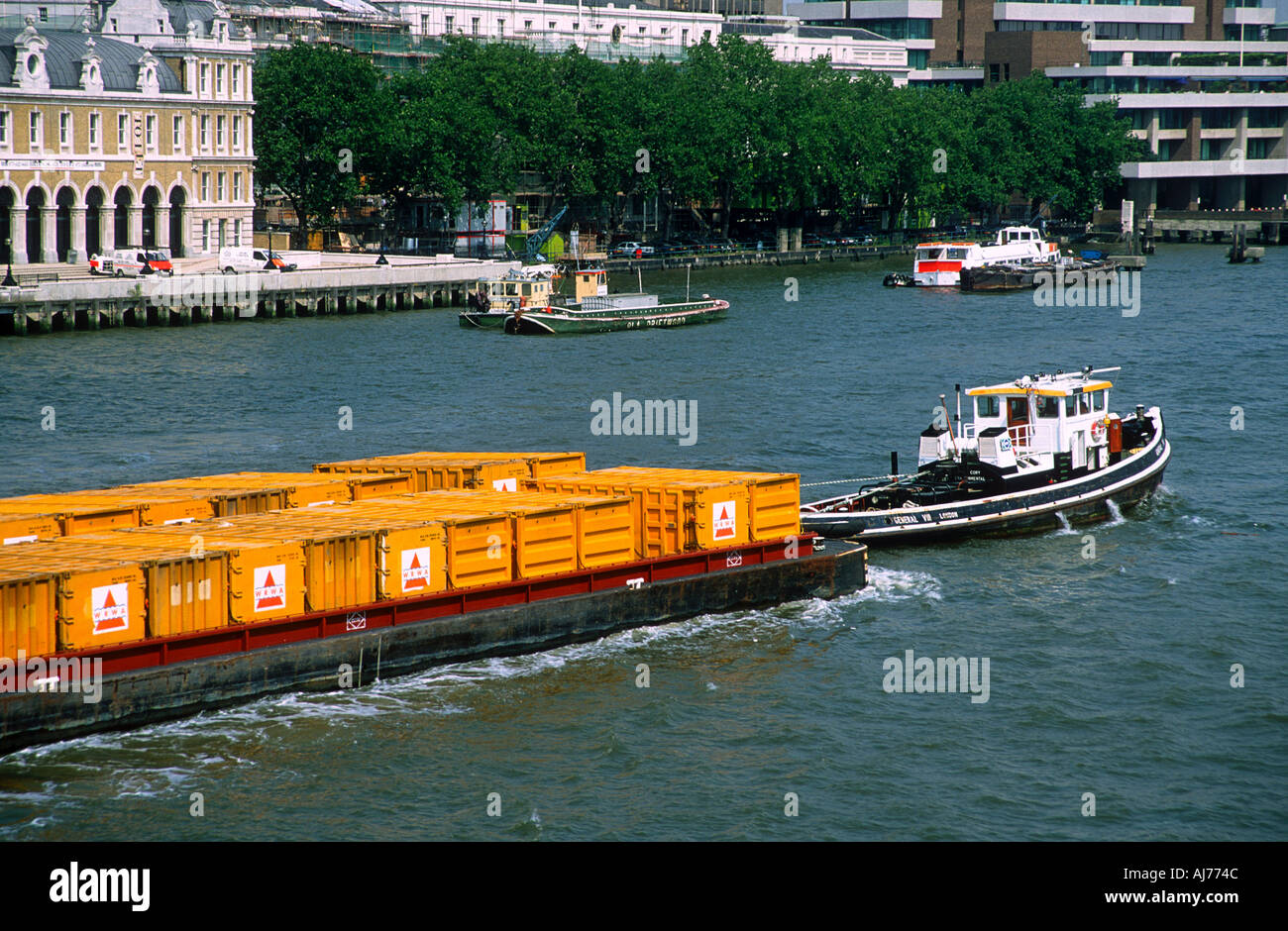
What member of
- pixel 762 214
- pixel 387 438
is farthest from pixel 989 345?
pixel 762 214

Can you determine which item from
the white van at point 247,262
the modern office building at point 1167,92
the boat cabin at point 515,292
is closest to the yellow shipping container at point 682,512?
the boat cabin at point 515,292

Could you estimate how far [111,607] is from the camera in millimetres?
28125

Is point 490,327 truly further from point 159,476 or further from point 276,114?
point 159,476

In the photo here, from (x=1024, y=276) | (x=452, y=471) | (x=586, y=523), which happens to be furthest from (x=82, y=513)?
(x=1024, y=276)

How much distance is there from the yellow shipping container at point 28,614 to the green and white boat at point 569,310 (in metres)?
64.0

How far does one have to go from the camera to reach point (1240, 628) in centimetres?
3516

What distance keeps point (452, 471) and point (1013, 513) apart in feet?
→ 47.8

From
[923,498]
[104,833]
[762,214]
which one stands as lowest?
[104,833]

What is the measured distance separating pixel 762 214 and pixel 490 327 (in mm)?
75428

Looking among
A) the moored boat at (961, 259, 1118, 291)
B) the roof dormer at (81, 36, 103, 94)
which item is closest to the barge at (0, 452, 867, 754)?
the roof dormer at (81, 36, 103, 94)

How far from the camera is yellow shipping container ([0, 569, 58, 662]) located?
27000mm

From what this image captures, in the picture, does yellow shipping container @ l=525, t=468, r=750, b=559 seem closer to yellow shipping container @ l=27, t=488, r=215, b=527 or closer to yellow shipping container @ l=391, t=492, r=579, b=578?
yellow shipping container @ l=391, t=492, r=579, b=578

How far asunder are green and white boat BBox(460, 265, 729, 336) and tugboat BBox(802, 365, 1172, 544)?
149 ft

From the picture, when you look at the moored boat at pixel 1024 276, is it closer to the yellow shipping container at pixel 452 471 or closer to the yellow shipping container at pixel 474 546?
the yellow shipping container at pixel 452 471
